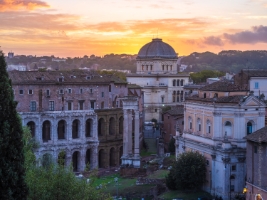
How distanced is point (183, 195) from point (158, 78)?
58.8m

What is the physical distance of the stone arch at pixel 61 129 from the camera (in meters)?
63.1

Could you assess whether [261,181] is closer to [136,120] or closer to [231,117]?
[231,117]

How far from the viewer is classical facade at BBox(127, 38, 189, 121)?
10100 cm

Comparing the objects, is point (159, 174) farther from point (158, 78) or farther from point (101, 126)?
point (158, 78)

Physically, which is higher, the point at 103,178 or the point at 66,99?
the point at 66,99

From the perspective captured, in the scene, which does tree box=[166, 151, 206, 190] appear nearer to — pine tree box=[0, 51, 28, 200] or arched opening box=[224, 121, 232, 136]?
arched opening box=[224, 121, 232, 136]

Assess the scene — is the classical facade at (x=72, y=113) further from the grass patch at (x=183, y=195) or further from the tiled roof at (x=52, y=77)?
the grass patch at (x=183, y=195)

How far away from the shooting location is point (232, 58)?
194m

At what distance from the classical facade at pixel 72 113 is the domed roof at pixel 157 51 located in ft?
128

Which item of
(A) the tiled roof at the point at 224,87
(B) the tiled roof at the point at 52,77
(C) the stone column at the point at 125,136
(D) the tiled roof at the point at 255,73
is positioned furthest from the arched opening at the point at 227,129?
(B) the tiled roof at the point at 52,77

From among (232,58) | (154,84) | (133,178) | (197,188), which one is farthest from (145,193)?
(232,58)

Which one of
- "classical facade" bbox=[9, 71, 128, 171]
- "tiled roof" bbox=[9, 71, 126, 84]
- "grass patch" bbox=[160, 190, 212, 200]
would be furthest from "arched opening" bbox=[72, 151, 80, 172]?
"grass patch" bbox=[160, 190, 212, 200]

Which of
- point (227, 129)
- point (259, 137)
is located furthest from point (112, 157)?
point (259, 137)

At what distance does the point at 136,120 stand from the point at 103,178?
810 centimetres
